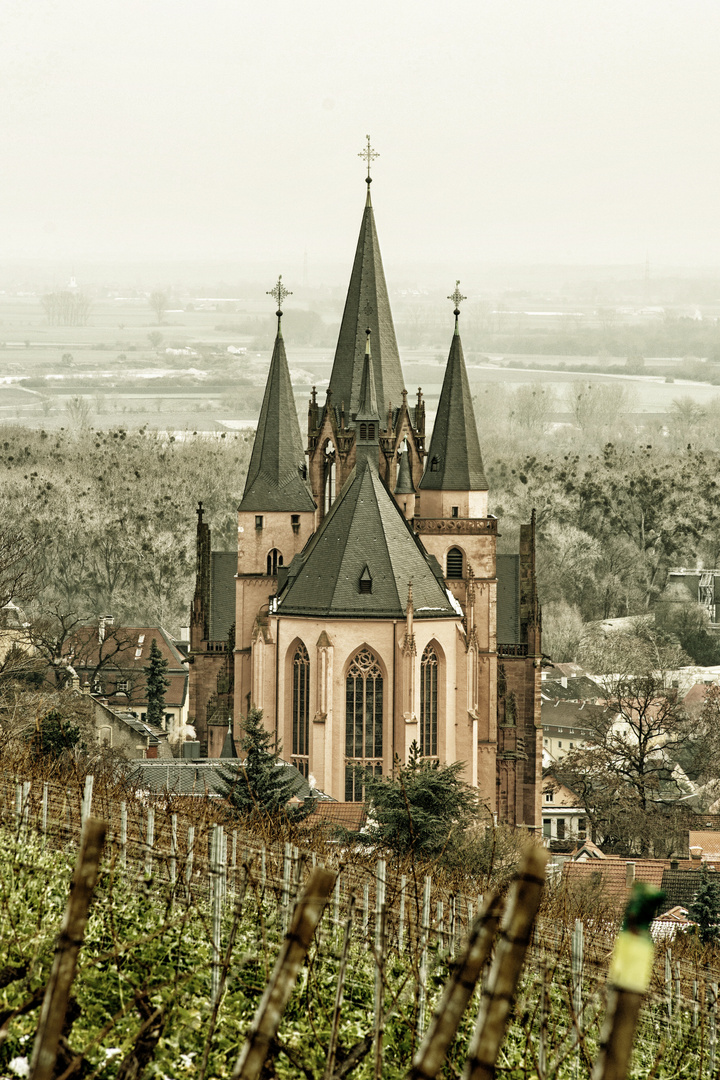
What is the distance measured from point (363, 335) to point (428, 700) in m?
14.1

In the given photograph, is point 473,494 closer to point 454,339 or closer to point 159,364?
point 454,339

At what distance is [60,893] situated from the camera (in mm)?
12984

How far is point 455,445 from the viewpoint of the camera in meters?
54.8

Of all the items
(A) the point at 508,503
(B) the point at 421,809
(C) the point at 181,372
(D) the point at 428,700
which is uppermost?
(C) the point at 181,372

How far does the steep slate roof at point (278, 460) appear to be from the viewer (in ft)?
177

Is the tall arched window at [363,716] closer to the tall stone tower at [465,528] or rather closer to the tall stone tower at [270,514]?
the tall stone tower at [465,528]

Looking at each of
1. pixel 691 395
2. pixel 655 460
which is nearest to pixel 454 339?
pixel 655 460

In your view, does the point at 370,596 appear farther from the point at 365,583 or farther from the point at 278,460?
the point at 278,460

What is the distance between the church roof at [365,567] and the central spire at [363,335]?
606 centimetres

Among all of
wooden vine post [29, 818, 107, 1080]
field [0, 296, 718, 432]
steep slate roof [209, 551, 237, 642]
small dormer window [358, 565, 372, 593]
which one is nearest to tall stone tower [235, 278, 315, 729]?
steep slate roof [209, 551, 237, 642]

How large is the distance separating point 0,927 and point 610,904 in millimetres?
20552

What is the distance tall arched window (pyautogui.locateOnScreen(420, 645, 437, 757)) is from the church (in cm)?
5

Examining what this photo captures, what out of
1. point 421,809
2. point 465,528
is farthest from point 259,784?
point 465,528

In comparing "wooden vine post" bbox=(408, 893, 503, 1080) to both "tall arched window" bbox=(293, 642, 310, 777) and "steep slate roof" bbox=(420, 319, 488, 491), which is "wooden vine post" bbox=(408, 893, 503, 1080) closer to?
"tall arched window" bbox=(293, 642, 310, 777)
